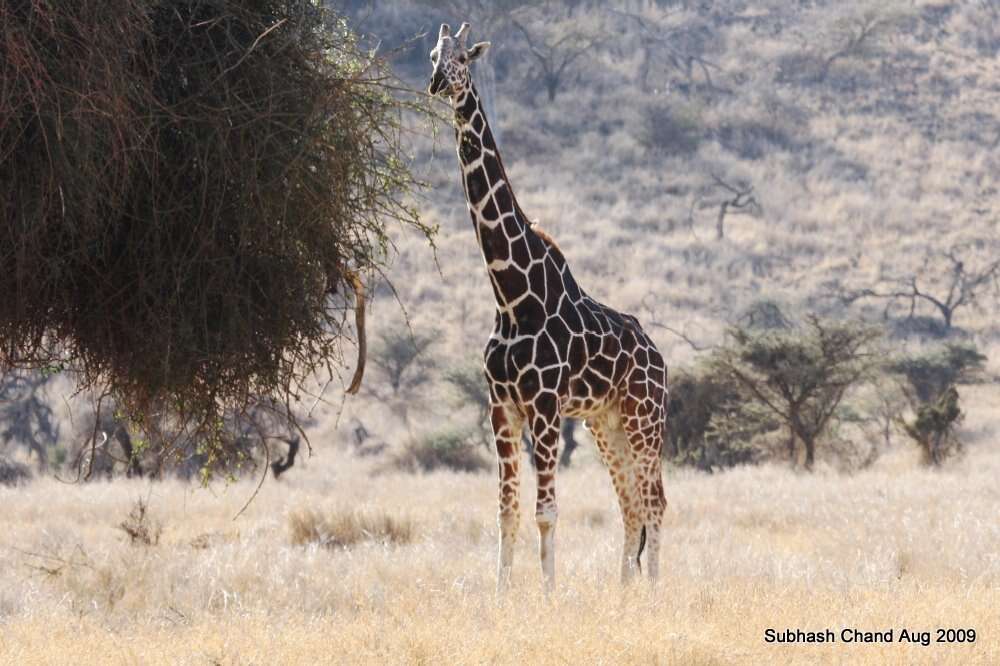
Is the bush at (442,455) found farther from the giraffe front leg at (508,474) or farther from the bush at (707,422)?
the giraffe front leg at (508,474)

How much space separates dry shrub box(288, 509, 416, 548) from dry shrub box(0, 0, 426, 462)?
690 centimetres

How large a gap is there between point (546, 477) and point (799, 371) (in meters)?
12.8

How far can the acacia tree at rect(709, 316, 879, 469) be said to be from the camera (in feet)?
68.5

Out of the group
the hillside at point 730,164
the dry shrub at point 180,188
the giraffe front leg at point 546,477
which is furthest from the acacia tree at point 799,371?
the dry shrub at point 180,188

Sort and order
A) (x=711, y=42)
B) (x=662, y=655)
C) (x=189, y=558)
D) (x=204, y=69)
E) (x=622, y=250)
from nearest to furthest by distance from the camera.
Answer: (x=204, y=69) < (x=662, y=655) < (x=189, y=558) < (x=622, y=250) < (x=711, y=42)

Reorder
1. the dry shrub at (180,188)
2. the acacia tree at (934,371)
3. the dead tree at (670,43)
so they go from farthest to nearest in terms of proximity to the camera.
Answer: the dead tree at (670,43)
the acacia tree at (934,371)
the dry shrub at (180,188)

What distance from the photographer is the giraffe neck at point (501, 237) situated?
351 inches

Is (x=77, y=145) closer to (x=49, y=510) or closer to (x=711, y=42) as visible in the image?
(x=49, y=510)

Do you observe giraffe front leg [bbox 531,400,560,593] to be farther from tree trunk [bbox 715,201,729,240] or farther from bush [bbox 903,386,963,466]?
tree trunk [bbox 715,201,729,240]

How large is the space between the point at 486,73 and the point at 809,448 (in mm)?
28802

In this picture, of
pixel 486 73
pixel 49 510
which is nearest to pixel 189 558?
pixel 49 510

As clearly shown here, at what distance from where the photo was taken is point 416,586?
30.8 ft

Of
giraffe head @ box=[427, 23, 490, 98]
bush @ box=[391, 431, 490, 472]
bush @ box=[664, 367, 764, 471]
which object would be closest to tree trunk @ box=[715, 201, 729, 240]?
bush @ box=[391, 431, 490, 472]

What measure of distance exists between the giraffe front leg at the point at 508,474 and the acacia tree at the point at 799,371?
12540mm
